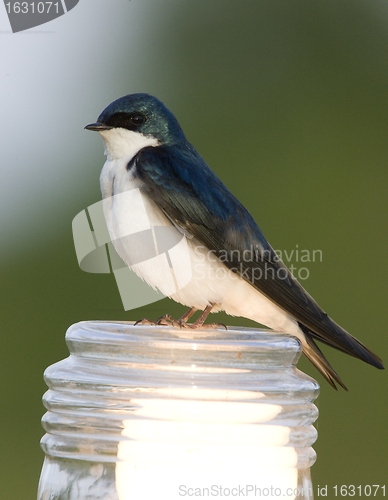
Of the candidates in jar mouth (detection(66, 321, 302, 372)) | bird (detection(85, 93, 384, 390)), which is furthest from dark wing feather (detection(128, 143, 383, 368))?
jar mouth (detection(66, 321, 302, 372))

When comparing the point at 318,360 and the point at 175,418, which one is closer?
the point at 175,418

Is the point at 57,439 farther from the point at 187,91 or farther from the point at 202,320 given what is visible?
the point at 187,91

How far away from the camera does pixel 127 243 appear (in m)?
1.50

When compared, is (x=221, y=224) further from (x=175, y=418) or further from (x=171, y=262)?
(x=175, y=418)

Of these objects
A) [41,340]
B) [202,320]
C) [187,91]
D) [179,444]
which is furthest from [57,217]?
[179,444]

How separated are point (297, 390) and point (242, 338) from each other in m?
0.12

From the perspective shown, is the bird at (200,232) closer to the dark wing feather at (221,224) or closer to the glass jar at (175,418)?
the dark wing feather at (221,224)

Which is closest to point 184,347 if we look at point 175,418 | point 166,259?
point 175,418

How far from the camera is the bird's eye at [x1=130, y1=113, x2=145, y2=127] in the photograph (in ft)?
5.59

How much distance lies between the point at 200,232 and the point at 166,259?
0.40 ft

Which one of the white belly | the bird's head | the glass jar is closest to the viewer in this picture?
the glass jar

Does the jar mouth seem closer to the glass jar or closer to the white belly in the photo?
the glass jar

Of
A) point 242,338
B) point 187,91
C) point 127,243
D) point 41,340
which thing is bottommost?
point 41,340

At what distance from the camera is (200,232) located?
1590 mm
